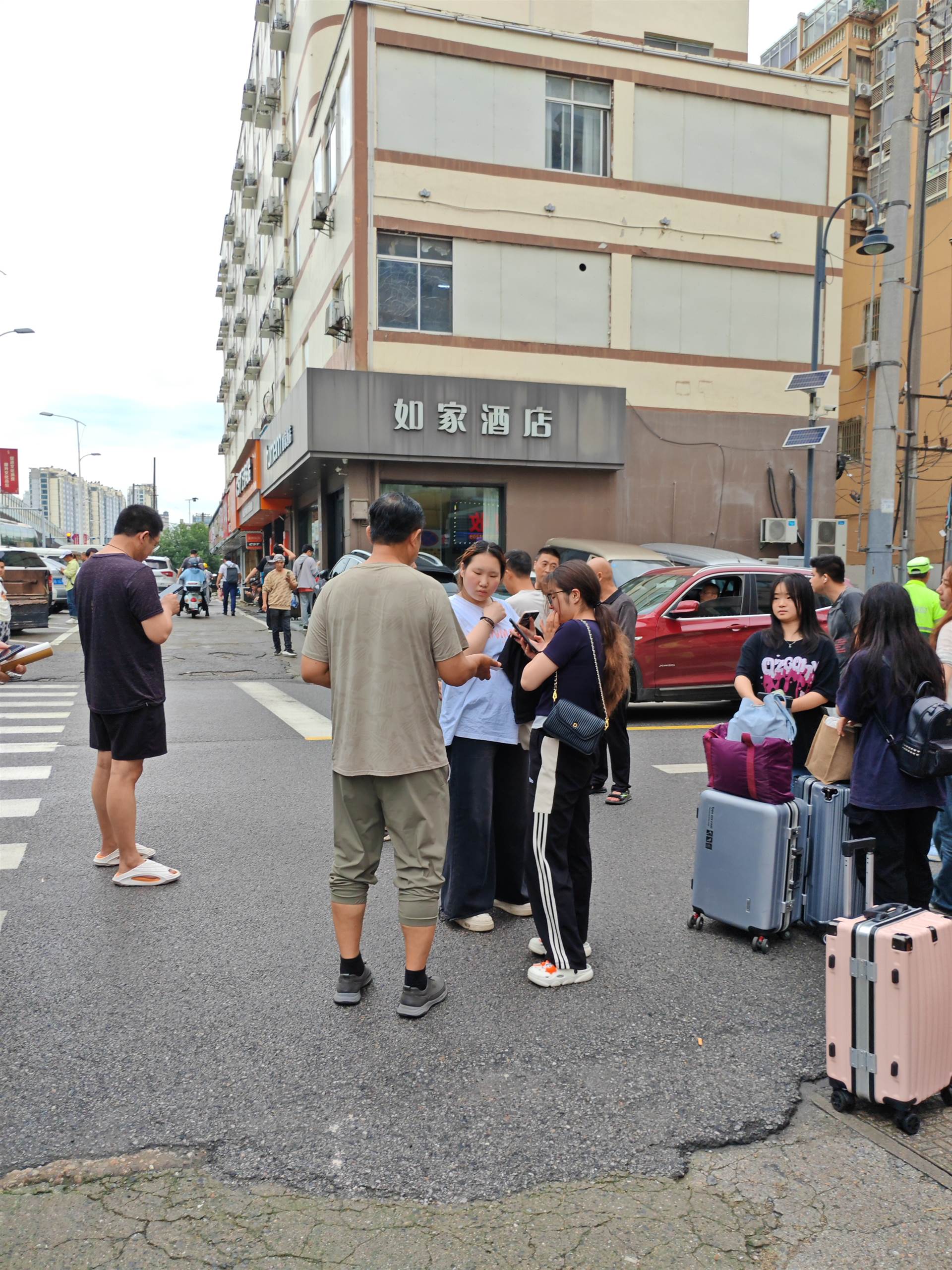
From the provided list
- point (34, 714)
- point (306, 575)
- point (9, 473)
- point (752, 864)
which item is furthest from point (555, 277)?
point (9, 473)

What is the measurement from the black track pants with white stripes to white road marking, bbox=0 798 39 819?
434cm

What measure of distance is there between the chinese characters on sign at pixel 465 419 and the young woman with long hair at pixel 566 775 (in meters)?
16.7

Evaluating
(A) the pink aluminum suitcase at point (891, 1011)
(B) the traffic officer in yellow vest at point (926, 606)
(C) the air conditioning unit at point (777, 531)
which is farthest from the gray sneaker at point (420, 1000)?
(C) the air conditioning unit at point (777, 531)

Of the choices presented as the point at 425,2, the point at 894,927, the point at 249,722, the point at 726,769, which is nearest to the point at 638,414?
the point at 425,2

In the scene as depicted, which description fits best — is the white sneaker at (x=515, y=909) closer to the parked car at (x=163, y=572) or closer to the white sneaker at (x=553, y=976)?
the white sneaker at (x=553, y=976)

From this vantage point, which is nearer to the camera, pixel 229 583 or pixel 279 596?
pixel 279 596

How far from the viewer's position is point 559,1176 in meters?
2.77

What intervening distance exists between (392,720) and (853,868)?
2266 millimetres

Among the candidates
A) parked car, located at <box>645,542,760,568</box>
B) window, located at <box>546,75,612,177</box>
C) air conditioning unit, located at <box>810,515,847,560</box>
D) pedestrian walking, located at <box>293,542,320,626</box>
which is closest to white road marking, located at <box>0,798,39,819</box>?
pedestrian walking, located at <box>293,542,320,626</box>

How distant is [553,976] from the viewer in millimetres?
4035

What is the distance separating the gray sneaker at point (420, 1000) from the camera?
372cm

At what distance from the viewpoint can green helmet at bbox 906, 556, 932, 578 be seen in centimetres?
914

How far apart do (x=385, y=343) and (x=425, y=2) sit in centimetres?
967

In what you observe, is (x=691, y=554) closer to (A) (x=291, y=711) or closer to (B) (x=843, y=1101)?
(A) (x=291, y=711)
